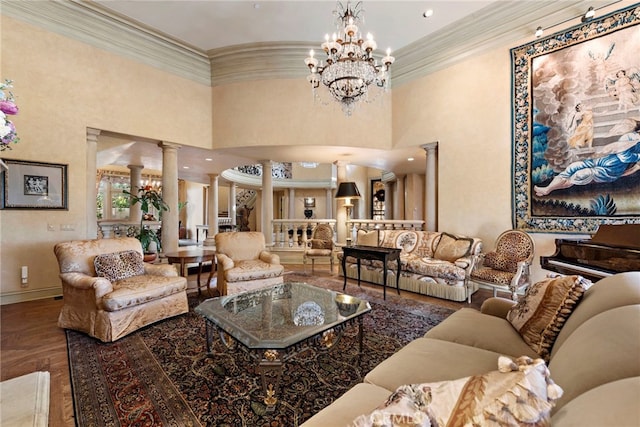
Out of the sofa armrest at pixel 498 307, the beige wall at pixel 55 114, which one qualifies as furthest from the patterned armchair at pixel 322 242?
the beige wall at pixel 55 114

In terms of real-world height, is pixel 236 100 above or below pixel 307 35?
below

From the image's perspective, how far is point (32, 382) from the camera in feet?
6.24

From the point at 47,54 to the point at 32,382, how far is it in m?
4.28

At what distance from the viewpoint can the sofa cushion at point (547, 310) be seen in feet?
4.68

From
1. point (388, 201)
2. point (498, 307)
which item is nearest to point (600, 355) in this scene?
point (498, 307)

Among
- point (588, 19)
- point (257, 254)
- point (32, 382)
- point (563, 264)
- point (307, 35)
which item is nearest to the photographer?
point (32, 382)

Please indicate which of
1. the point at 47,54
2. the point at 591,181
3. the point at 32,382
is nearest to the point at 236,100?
the point at 47,54

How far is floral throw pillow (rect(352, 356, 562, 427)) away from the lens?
0.61 meters

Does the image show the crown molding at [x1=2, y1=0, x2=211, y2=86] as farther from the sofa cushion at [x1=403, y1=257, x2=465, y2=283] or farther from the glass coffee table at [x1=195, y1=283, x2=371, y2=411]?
the sofa cushion at [x1=403, y1=257, x2=465, y2=283]

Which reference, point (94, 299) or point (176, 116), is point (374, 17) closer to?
point (176, 116)

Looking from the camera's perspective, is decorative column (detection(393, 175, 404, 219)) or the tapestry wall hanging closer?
the tapestry wall hanging

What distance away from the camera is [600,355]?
814 mm

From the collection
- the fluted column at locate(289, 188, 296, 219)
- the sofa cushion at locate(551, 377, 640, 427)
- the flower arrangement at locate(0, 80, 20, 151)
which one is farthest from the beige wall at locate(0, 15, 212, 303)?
the fluted column at locate(289, 188, 296, 219)

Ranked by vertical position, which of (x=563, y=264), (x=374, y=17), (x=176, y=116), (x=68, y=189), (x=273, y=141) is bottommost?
(x=563, y=264)
